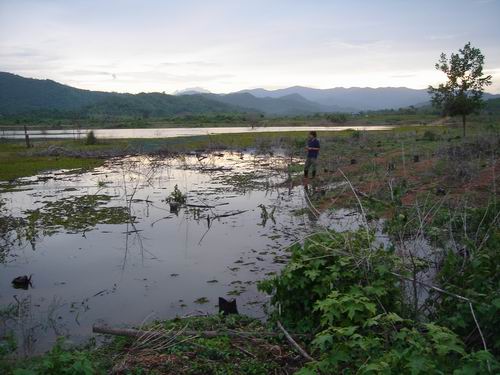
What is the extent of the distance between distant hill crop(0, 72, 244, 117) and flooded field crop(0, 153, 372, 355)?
109 metres

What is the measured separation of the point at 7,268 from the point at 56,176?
12.6m

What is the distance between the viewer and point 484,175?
1358 centimetres

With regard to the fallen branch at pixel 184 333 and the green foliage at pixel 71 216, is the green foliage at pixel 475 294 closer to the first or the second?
the fallen branch at pixel 184 333

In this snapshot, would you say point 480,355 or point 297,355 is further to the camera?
point 297,355

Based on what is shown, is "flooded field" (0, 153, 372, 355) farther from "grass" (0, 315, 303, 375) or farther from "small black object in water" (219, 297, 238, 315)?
→ "grass" (0, 315, 303, 375)

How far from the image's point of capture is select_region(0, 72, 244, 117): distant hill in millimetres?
126188

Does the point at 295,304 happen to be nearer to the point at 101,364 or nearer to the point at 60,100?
the point at 101,364

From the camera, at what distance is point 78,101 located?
15775 cm

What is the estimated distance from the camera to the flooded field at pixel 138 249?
21.9 ft

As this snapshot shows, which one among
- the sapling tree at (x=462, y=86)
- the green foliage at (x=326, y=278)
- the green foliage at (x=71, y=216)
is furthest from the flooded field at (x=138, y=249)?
the sapling tree at (x=462, y=86)

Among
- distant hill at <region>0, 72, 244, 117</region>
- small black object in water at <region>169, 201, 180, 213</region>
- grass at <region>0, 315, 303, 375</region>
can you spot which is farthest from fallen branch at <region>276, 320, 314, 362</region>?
distant hill at <region>0, 72, 244, 117</region>

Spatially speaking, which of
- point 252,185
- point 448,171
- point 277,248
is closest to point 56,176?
point 252,185

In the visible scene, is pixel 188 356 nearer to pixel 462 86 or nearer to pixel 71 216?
pixel 71 216

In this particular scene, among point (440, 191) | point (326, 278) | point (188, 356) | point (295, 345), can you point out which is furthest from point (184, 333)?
point (440, 191)
